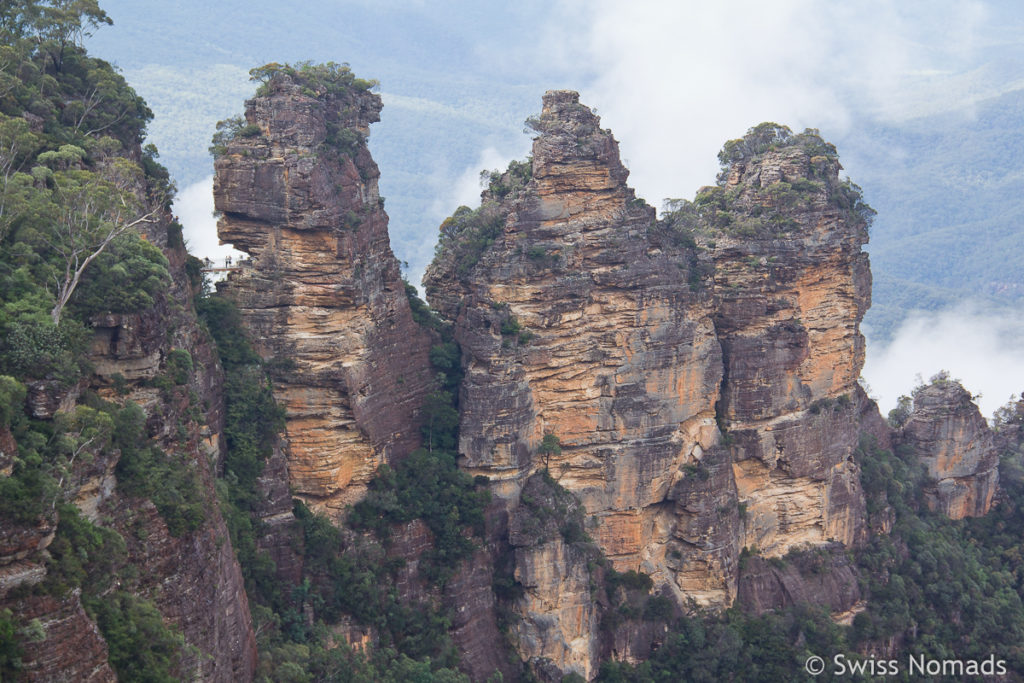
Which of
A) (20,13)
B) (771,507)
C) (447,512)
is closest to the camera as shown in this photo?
(20,13)

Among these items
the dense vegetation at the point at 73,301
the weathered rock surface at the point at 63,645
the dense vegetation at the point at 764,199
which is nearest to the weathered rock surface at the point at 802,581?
the dense vegetation at the point at 764,199

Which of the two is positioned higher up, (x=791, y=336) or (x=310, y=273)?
(x=310, y=273)

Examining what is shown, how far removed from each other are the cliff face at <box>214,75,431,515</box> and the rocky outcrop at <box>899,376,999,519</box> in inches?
1273

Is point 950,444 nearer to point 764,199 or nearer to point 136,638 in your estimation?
point 764,199

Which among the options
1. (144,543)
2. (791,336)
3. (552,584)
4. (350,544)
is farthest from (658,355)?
(144,543)

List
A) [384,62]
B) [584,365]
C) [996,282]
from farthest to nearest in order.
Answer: [384,62]
[996,282]
[584,365]

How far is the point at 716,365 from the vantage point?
47.5 m

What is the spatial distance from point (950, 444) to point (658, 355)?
22190 mm

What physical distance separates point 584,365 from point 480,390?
4.67 metres

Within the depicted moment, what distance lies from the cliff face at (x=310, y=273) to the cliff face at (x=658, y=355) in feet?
17.0

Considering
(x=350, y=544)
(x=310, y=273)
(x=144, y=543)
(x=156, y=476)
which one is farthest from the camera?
(x=350, y=544)

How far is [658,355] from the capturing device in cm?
4550

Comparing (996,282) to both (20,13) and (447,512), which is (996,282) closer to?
(447,512)

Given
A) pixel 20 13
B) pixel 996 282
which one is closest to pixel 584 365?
pixel 20 13
